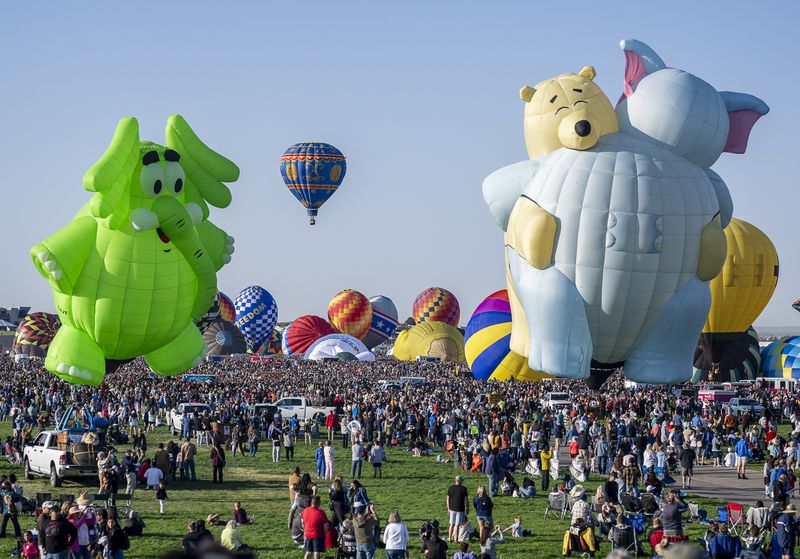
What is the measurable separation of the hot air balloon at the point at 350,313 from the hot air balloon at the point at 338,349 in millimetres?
13974

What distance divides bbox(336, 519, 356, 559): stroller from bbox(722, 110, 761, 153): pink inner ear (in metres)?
20.0

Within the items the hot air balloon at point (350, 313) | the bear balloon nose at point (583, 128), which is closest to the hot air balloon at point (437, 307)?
the hot air balloon at point (350, 313)

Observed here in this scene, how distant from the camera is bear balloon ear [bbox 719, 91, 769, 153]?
29922 millimetres

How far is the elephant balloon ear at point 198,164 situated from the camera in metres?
25.6

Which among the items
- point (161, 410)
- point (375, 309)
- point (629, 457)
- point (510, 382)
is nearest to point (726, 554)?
point (629, 457)

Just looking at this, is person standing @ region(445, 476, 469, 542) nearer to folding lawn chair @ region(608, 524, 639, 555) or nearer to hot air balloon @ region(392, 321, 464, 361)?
folding lawn chair @ region(608, 524, 639, 555)

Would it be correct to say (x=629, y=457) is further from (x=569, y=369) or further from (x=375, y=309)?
(x=375, y=309)

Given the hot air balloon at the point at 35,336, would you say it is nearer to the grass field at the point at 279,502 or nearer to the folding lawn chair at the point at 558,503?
the grass field at the point at 279,502

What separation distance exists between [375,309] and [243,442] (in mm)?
69493

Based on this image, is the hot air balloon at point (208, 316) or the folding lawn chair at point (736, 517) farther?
the hot air balloon at point (208, 316)

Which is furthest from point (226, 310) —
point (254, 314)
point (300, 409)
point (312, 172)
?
point (300, 409)

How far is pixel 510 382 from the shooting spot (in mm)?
43219

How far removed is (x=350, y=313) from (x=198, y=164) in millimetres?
60594

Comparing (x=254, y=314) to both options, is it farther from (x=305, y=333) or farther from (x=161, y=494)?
(x=161, y=494)
